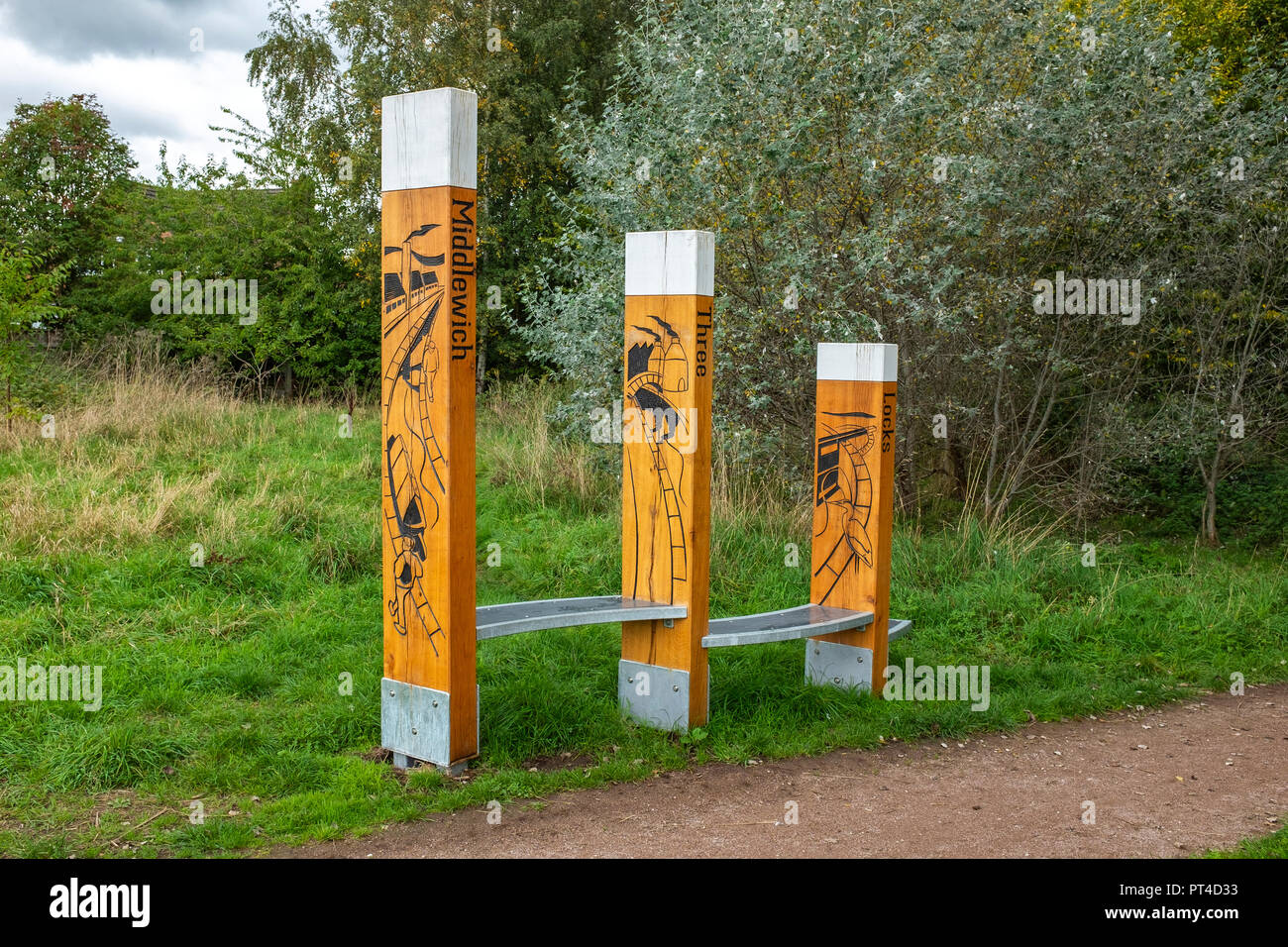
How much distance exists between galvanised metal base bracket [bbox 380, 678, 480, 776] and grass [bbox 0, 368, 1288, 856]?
131 millimetres

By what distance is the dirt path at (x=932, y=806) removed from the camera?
13.3ft

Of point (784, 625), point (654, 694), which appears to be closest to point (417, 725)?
point (654, 694)

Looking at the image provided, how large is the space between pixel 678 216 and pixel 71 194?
1363 cm

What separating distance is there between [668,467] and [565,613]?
86 cm

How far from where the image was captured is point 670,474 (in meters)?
5.16

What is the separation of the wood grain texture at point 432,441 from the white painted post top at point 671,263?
3.04ft

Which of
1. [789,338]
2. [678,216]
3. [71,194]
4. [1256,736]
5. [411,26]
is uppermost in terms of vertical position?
[411,26]

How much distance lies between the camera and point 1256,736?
18.6 feet

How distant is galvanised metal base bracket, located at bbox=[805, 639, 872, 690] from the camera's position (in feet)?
19.0

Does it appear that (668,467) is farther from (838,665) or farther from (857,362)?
(838,665)

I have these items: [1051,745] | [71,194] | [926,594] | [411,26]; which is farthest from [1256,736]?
[71,194]
